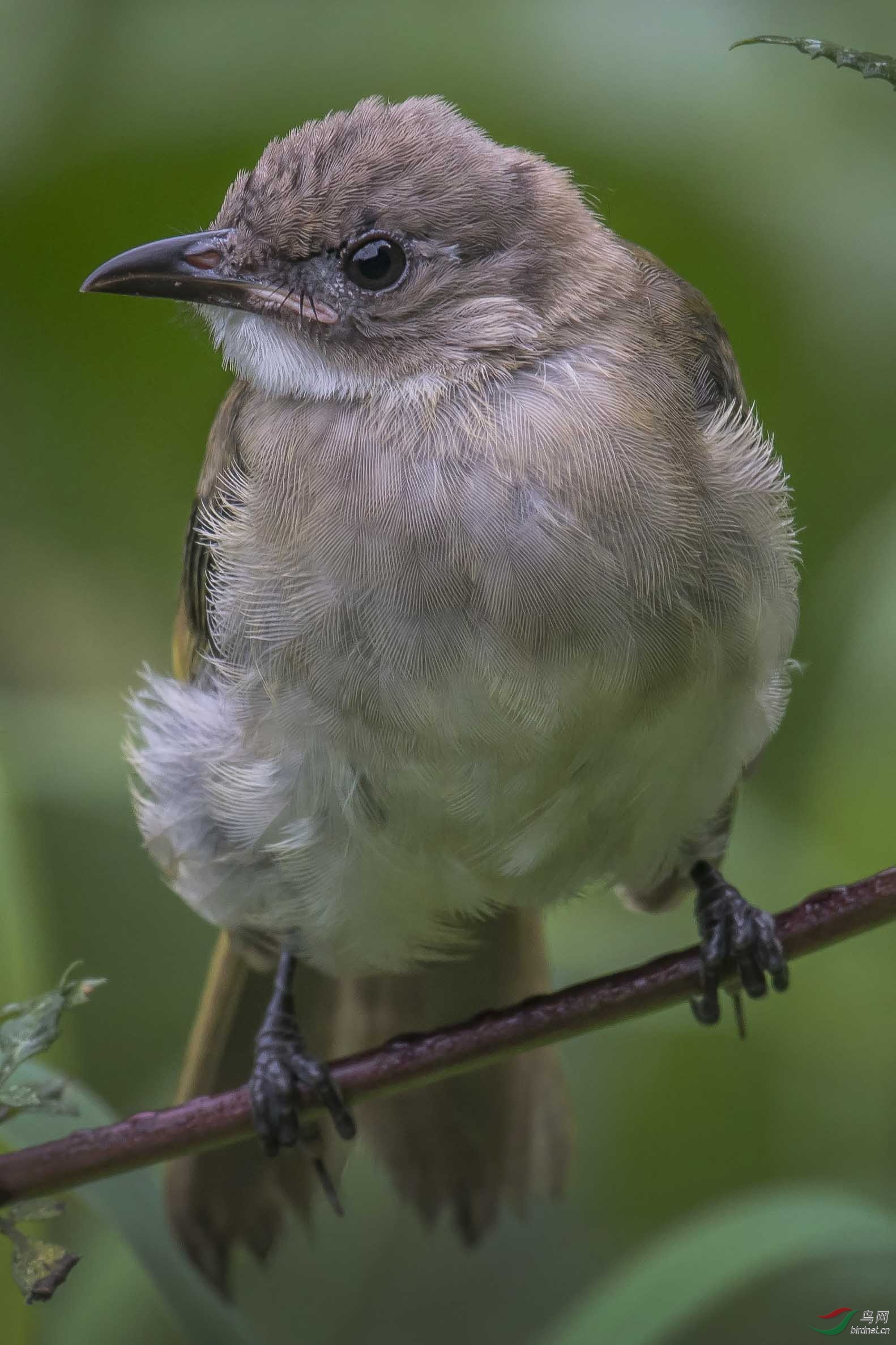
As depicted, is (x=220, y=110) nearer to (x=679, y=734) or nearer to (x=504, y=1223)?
(x=679, y=734)

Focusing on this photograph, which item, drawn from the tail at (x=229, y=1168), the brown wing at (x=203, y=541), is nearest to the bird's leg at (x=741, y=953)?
the tail at (x=229, y=1168)

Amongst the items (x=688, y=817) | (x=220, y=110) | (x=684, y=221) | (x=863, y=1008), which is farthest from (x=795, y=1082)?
(x=220, y=110)

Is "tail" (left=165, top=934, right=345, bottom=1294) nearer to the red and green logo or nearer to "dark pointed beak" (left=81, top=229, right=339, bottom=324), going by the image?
the red and green logo

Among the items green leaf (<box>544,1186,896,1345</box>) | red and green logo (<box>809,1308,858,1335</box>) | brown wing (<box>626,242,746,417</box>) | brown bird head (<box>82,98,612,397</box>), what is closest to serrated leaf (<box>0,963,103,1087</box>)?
brown bird head (<box>82,98,612,397</box>)

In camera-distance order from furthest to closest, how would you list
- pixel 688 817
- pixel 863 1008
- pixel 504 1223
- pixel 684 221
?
pixel 504 1223 → pixel 684 221 → pixel 863 1008 → pixel 688 817

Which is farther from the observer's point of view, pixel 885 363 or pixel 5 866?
pixel 885 363

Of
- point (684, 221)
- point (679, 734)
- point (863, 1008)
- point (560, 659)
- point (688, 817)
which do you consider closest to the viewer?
point (560, 659)
